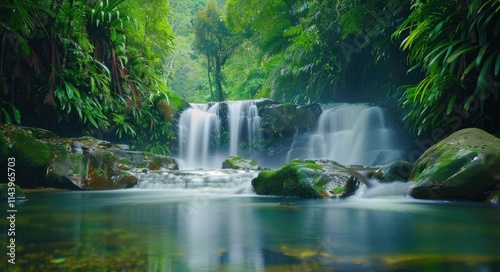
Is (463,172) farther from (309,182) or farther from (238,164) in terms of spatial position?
(238,164)

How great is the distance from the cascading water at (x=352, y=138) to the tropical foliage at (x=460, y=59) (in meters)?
3.98

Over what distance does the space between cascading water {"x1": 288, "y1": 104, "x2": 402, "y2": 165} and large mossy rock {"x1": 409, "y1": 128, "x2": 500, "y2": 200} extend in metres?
5.23

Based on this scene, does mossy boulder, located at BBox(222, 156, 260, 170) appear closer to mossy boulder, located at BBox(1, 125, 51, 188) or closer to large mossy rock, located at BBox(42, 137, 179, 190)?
large mossy rock, located at BBox(42, 137, 179, 190)

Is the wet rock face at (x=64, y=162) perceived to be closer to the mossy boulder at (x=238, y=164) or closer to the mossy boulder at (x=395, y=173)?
the mossy boulder at (x=238, y=164)

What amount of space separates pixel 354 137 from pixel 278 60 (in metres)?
4.31

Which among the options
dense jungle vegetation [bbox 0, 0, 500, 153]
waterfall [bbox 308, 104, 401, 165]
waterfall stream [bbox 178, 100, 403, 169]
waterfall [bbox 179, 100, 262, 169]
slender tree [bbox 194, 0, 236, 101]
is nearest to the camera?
dense jungle vegetation [bbox 0, 0, 500, 153]

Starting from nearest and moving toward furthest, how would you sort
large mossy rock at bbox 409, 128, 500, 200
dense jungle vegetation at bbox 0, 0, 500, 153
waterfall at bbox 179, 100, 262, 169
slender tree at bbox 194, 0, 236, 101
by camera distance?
large mossy rock at bbox 409, 128, 500, 200 < dense jungle vegetation at bbox 0, 0, 500, 153 < waterfall at bbox 179, 100, 262, 169 < slender tree at bbox 194, 0, 236, 101

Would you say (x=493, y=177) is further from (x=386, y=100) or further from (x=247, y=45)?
(x=247, y=45)

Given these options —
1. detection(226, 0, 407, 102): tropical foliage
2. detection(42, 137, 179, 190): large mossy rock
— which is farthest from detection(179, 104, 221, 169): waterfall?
detection(42, 137, 179, 190): large mossy rock

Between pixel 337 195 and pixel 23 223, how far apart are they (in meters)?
3.63

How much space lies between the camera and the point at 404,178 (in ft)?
19.0

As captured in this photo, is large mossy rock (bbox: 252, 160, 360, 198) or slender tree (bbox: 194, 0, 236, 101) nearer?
large mossy rock (bbox: 252, 160, 360, 198)

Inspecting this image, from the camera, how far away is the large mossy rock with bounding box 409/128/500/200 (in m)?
4.29

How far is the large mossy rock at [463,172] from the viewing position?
14.1 ft
